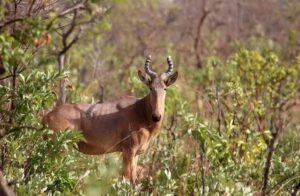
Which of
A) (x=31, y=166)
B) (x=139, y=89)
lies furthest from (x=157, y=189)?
(x=139, y=89)

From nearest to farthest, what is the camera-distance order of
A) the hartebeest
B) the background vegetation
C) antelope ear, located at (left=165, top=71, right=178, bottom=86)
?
1. the background vegetation
2. the hartebeest
3. antelope ear, located at (left=165, top=71, right=178, bottom=86)

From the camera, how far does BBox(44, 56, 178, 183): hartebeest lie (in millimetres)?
9344

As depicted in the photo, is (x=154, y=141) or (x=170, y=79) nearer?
(x=170, y=79)

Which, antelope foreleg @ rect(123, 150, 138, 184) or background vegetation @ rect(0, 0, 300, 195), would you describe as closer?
background vegetation @ rect(0, 0, 300, 195)

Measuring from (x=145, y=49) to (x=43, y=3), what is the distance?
17.3 metres

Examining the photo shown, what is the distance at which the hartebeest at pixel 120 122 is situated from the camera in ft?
30.7

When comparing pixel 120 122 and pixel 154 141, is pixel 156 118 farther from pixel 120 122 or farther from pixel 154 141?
pixel 154 141

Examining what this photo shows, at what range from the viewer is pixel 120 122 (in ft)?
31.7

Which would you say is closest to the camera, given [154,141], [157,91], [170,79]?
[157,91]

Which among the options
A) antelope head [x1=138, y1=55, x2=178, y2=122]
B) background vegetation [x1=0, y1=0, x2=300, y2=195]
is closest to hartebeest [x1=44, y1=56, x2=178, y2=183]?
antelope head [x1=138, y1=55, x2=178, y2=122]

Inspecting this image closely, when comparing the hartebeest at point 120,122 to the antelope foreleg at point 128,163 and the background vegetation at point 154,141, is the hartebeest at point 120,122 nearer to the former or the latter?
the antelope foreleg at point 128,163

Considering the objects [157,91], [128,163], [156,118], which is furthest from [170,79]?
[128,163]

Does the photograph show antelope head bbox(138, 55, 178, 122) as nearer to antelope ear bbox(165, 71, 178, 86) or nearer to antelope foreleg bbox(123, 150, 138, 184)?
antelope ear bbox(165, 71, 178, 86)

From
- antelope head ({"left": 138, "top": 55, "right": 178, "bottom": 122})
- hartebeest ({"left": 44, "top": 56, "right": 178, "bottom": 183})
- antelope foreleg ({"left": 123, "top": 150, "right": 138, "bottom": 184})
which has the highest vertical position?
antelope head ({"left": 138, "top": 55, "right": 178, "bottom": 122})
